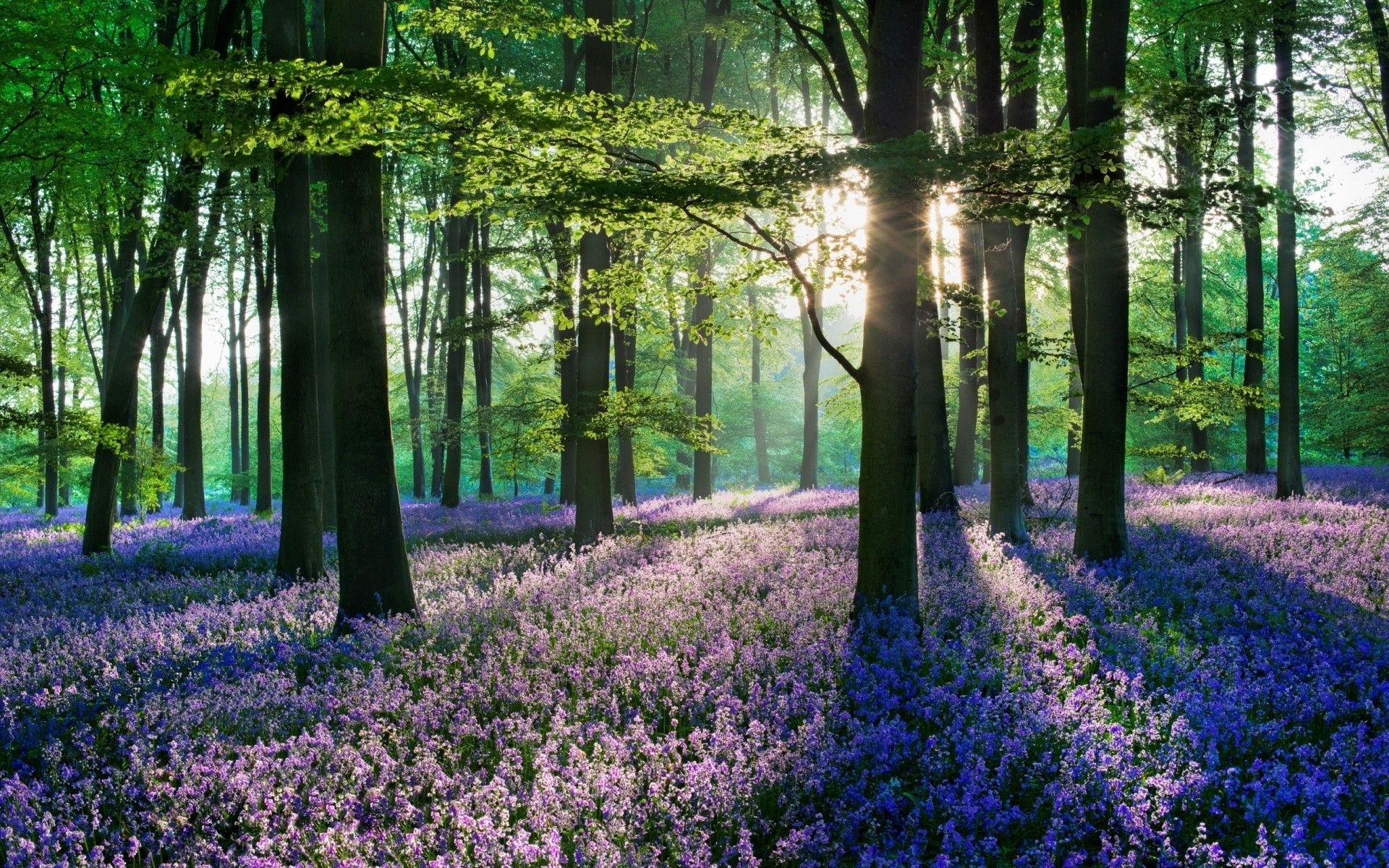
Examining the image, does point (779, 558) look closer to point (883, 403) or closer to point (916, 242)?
point (883, 403)

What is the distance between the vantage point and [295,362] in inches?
408

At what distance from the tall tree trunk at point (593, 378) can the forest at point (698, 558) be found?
8cm

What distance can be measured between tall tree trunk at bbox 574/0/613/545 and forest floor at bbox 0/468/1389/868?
13.8 ft

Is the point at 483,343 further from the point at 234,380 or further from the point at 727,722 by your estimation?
the point at 727,722

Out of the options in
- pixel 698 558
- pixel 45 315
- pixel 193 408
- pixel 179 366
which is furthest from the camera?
pixel 179 366

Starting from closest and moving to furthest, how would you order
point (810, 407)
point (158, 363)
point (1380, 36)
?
point (1380, 36) → point (158, 363) → point (810, 407)

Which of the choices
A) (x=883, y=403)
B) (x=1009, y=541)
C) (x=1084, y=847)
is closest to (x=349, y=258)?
(x=883, y=403)

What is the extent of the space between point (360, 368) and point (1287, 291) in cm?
1703

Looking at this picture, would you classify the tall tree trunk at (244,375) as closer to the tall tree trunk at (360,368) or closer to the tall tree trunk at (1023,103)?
the tall tree trunk at (360,368)

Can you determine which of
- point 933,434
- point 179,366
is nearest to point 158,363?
point 179,366

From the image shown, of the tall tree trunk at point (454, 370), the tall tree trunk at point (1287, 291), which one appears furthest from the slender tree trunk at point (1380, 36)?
the tall tree trunk at point (454, 370)

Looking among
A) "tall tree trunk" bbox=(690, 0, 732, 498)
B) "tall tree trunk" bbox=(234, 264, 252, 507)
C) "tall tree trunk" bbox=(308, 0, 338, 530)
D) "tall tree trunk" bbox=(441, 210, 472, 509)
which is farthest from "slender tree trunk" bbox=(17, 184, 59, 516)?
"tall tree trunk" bbox=(690, 0, 732, 498)

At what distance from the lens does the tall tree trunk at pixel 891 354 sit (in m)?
6.85

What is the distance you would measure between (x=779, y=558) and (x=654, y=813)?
5.63 m
